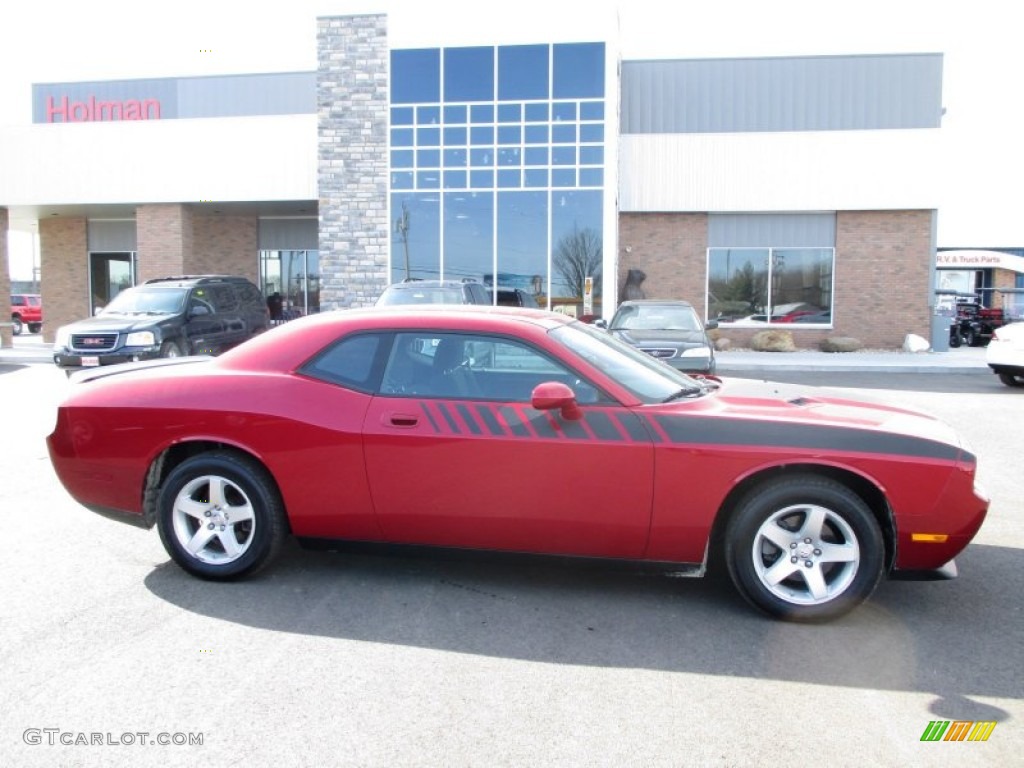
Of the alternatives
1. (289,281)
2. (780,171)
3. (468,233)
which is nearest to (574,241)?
(468,233)

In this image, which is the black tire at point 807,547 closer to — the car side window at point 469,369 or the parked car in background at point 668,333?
the car side window at point 469,369

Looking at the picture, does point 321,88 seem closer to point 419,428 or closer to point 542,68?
point 542,68

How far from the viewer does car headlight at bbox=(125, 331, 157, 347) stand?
1355 cm

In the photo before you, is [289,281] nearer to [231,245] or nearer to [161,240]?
[231,245]

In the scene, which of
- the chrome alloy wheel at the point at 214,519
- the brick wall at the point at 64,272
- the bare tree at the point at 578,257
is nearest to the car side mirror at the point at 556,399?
the chrome alloy wheel at the point at 214,519

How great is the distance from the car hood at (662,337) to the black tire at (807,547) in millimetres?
7485

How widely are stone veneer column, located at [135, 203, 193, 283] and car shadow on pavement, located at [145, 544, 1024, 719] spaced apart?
20.6 m

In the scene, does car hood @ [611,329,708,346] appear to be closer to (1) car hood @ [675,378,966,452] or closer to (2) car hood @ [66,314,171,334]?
(1) car hood @ [675,378,966,452]

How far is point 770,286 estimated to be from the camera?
23.0 meters

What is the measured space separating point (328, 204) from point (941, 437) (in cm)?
1828

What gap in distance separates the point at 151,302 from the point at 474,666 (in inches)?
520

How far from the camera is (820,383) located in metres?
15.3

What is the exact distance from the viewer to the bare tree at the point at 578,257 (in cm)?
1955

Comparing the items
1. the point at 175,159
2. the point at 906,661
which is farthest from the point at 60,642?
the point at 175,159
